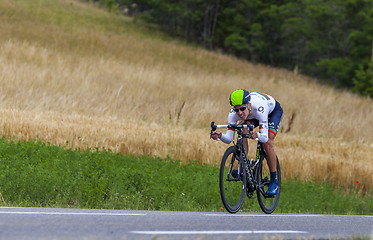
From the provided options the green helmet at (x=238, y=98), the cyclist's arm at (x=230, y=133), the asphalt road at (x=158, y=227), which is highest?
the green helmet at (x=238, y=98)

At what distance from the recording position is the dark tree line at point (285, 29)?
163 feet

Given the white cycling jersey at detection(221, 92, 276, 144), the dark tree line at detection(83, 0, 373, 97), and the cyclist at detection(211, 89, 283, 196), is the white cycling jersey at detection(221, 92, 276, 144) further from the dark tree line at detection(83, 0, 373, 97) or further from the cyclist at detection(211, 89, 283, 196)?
the dark tree line at detection(83, 0, 373, 97)

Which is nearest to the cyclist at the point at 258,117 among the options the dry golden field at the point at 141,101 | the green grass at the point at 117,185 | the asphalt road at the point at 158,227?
the asphalt road at the point at 158,227

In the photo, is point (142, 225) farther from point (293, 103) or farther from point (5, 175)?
point (293, 103)

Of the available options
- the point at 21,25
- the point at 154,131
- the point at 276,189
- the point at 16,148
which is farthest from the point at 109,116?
the point at 21,25

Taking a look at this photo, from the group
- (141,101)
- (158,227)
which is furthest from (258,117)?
(141,101)

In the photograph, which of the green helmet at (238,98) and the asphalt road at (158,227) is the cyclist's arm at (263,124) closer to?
the green helmet at (238,98)

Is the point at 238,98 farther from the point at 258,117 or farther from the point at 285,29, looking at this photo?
the point at 285,29

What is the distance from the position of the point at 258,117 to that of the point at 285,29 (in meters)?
50.8

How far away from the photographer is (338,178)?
567 inches

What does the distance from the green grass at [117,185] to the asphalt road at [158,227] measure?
2.32 metres

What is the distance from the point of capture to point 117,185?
9.89 metres

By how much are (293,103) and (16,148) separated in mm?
17979

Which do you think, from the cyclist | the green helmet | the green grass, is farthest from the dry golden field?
the green helmet
